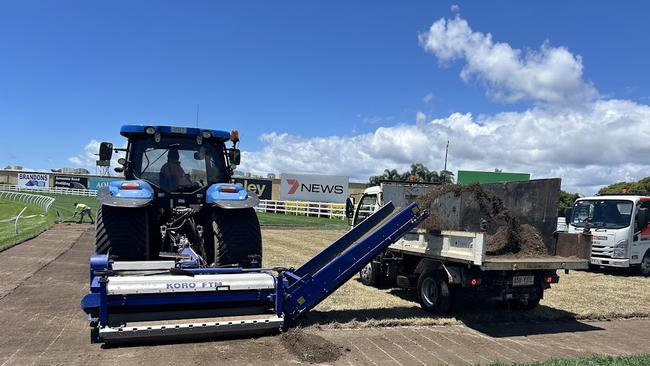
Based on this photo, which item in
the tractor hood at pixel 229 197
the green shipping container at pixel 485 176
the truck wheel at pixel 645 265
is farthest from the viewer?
the green shipping container at pixel 485 176

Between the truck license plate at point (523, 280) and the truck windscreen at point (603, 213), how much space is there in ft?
27.7

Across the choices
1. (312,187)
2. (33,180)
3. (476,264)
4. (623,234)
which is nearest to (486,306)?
(476,264)

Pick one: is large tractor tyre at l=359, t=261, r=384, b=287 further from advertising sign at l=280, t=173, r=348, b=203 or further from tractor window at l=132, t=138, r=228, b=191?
advertising sign at l=280, t=173, r=348, b=203

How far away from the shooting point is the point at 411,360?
5805 millimetres

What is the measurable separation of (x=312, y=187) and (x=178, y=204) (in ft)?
136

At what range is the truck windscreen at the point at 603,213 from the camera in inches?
582

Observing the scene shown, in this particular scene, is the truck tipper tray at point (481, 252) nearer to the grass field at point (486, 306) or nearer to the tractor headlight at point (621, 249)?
the grass field at point (486, 306)

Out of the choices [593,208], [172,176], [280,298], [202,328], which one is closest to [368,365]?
[280,298]

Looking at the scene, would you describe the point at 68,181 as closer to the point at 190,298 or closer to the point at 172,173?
the point at 172,173

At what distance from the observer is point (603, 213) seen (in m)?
15.4

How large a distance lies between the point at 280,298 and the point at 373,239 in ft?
6.12

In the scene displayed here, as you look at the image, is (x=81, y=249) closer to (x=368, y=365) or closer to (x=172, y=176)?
(x=172, y=176)

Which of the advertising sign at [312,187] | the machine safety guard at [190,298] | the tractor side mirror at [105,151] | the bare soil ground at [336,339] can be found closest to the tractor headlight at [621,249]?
the bare soil ground at [336,339]

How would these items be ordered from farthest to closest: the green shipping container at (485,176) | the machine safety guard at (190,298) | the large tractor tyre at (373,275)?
the green shipping container at (485,176), the large tractor tyre at (373,275), the machine safety guard at (190,298)
